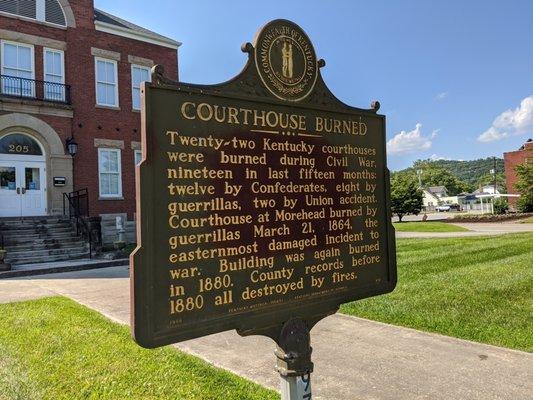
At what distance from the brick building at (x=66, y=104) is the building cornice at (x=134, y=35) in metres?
0.04

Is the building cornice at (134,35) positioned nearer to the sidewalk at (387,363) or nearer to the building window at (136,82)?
the building window at (136,82)

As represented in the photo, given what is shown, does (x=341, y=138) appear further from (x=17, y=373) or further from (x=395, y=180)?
(x=395, y=180)

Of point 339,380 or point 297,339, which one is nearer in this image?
point 297,339

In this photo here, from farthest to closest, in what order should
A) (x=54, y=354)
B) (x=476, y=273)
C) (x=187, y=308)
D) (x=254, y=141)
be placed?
(x=476, y=273)
(x=54, y=354)
(x=254, y=141)
(x=187, y=308)

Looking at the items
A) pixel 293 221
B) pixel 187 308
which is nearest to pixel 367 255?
pixel 293 221

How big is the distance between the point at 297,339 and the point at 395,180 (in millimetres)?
45460

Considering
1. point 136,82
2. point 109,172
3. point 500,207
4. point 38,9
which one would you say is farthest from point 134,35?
point 500,207

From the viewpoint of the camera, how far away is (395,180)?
46.3 meters

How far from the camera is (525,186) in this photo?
145 feet

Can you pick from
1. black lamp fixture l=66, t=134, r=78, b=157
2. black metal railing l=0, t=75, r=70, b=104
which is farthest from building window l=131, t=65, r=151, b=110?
black lamp fixture l=66, t=134, r=78, b=157

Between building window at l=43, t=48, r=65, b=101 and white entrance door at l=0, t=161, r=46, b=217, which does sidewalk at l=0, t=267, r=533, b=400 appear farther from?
building window at l=43, t=48, r=65, b=101

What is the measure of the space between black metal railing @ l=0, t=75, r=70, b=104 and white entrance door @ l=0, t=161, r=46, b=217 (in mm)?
2628

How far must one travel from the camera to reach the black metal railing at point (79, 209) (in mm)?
16734

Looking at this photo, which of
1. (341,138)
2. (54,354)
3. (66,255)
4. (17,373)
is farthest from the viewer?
(66,255)
